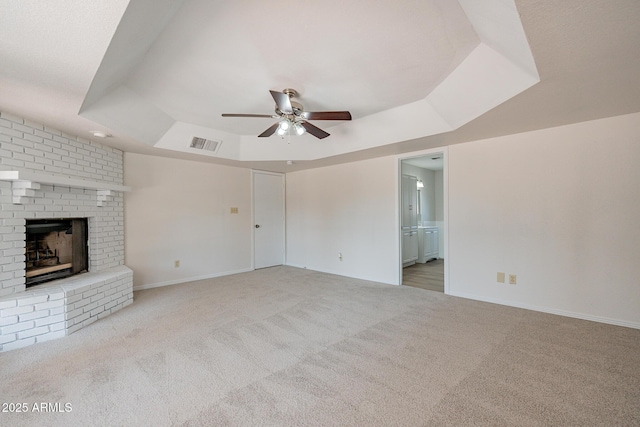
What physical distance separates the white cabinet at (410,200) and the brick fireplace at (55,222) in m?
4.88

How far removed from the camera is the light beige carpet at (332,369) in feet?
5.22

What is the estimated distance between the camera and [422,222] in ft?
22.5

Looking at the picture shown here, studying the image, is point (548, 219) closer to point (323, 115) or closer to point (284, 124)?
point (323, 115)

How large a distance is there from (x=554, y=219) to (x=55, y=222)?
5.92 m

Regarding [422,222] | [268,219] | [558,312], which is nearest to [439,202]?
[422,222]

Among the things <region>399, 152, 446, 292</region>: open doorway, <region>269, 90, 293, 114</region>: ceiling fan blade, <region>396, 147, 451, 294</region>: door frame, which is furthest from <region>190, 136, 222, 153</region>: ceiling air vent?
<region>399, 152, 446, 292</region>: open doorway

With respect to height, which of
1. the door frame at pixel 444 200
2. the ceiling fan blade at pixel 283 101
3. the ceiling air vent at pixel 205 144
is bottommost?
the door frame at pixel 444 200

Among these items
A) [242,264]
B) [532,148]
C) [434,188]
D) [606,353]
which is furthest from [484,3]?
[434,188]

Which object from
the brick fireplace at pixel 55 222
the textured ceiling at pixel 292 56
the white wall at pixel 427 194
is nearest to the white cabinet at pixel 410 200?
the white wall at pixel 427 194

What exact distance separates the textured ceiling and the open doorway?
2.46 m

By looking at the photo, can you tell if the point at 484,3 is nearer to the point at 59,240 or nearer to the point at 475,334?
the point at 475,334

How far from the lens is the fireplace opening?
2975 mm

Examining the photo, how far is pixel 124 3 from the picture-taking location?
135 centimetres

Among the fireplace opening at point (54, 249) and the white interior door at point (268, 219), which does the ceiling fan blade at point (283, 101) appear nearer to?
the fireplace opening at point (54, 249)
